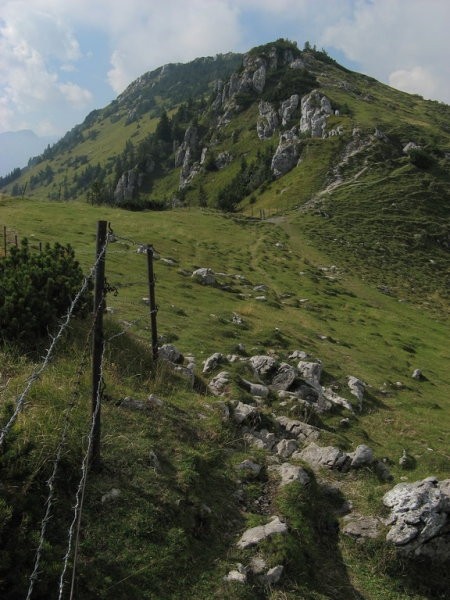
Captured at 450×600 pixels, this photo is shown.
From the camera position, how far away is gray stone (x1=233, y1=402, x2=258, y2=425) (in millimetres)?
15703

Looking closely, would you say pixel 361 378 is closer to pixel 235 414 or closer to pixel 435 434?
pixel 435 434

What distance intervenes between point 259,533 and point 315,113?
456ft

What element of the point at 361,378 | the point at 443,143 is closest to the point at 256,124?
the point at 443,143

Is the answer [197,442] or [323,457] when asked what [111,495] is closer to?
[197,442]

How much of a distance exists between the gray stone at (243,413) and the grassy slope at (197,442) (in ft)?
2.18

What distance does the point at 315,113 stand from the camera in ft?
441

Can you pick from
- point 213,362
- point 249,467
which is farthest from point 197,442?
point 213,362

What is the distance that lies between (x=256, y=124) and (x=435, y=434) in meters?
175

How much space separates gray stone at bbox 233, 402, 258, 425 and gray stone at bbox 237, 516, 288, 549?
16.5 ft

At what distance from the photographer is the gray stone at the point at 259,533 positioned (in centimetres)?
1012

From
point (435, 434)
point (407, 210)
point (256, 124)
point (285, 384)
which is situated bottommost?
point (435, 434)

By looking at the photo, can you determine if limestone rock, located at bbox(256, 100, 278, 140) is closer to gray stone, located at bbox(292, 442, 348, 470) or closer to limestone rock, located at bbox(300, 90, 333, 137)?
limestone rock, located at bbox(300, 90, 333, 137)

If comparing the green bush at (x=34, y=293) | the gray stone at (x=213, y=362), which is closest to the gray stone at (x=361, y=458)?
the gray stone at (x=213, y=362)

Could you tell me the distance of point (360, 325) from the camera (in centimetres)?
4094
